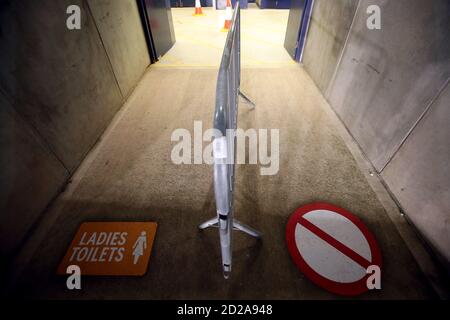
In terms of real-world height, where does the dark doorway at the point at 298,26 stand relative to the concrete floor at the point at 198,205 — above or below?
above

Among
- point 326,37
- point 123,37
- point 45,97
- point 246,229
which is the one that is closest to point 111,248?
point 246,229

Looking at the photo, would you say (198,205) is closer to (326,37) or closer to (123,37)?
(123,37)

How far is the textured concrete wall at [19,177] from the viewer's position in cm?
177

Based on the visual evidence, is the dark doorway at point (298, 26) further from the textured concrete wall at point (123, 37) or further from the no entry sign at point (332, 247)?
the no entry sign at point (332, 247)

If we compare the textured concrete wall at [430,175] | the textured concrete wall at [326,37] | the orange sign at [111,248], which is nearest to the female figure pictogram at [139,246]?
the orange sign at [111,248]

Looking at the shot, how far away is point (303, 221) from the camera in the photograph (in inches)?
82.9

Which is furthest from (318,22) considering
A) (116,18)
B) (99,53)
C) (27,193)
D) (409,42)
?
(27,193)

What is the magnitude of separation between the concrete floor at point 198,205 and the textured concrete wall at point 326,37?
58 cm

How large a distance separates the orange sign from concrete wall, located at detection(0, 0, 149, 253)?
50 cm

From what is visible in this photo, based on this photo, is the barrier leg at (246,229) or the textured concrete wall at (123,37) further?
the textured concrete wall at (123,37)

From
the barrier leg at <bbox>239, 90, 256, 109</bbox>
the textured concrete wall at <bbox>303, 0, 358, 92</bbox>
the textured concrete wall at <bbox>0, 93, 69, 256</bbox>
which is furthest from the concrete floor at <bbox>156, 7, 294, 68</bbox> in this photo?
the textured concrete wall at <bbox>0, 93, 69, 256</bbox>

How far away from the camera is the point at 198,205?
227 centimetres

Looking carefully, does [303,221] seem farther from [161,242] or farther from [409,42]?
[409,42]
